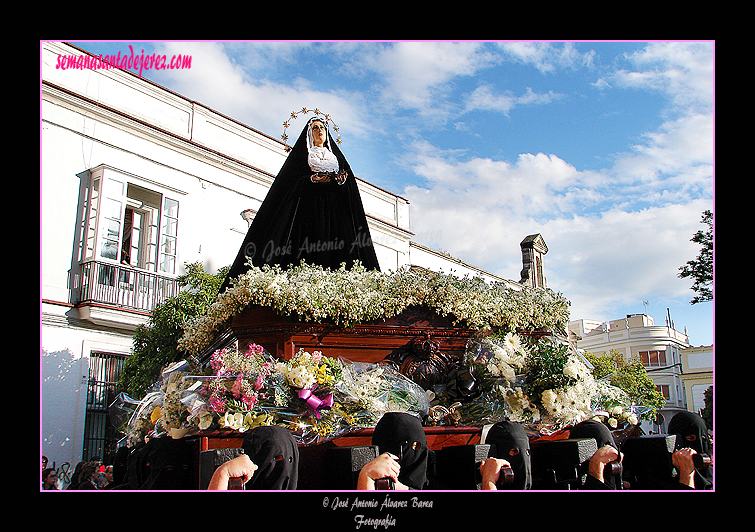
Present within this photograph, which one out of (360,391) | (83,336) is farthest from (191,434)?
(83,336)

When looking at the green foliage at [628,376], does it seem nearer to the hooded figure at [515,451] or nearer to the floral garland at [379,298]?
the floral garland at [379,298]

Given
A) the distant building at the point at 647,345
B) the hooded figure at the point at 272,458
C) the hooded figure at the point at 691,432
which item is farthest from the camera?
the distant building at the point at 647,345

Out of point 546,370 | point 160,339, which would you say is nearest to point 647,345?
point 160,339

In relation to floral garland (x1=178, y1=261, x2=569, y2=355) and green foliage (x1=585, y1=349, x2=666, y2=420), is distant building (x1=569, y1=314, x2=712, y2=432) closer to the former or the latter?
green foliage (x1=585, y1=349, x2=666, y2=420)

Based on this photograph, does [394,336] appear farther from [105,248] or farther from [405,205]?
[405,205]

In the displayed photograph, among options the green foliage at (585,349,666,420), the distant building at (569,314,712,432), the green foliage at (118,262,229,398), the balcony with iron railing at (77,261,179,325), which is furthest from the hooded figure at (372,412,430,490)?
the distant building at (569,314,712,432)

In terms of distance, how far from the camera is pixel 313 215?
6.36m

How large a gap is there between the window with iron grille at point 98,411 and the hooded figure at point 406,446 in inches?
322

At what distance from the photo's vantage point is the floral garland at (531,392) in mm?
4379

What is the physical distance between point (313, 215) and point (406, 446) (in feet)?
11.2

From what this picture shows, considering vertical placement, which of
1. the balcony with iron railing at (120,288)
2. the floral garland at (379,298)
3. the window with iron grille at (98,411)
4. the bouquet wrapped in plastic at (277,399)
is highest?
the balcony with iron railing at (120,288)

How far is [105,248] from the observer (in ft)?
37.3

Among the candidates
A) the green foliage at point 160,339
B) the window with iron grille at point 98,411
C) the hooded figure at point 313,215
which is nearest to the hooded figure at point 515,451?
the hooded figure at point 313,215
